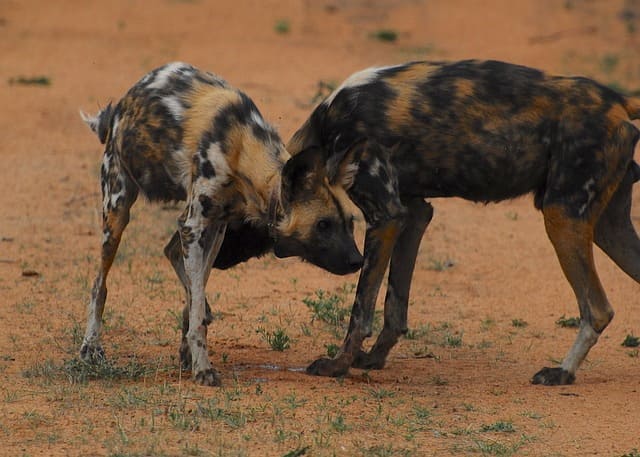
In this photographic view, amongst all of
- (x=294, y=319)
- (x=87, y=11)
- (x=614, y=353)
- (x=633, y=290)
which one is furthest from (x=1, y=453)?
(x=87, y=11)

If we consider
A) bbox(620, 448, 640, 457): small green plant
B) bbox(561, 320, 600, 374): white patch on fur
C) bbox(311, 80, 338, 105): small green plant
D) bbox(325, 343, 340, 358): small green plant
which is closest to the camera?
bbox(620, 448, 640, 457): small green plant

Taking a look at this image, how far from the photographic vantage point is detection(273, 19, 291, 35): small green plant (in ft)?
54.6

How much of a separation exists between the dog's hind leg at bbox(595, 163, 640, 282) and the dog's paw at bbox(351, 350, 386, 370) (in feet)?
4.21

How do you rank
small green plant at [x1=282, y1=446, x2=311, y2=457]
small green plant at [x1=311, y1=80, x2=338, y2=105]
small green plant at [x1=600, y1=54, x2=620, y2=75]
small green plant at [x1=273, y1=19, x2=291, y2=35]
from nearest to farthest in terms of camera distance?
1. small green plant at [x1=282, y1=446, x2=311, y2=457]
2. small green plant at [x1=311, y1=80, x2=338, y2=105]
3. small green plant at [x1=600, y1=54, x2=620, y2=75]
4. small green plant at [x1=273, y1=19, x2=291, y2=35]

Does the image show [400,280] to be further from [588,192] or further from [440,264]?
[440,264]

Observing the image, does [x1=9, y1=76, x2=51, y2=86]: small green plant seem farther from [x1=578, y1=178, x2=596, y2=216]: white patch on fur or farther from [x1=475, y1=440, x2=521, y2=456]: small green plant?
[x1=475, y1=440, x2=521, y2=456]: small green plant

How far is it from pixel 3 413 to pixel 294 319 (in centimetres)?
259

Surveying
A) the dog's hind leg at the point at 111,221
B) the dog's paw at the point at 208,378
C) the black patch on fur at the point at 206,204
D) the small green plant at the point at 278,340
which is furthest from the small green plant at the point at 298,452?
the small green plant at the point at 278,340

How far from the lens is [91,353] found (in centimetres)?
610

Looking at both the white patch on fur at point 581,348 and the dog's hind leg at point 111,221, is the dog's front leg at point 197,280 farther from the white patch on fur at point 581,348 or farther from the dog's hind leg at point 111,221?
the white patch on fur at point 581,348

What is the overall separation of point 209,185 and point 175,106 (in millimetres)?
515

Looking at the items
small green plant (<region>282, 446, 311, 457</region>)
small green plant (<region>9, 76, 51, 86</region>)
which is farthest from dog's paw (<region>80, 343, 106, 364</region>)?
small green plant (<region>9, 76, 51, 86</region>)

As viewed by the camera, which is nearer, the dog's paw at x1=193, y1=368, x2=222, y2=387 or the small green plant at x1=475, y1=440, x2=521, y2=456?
the small green plant at x1=475, y1=440, x2=521, y2=456

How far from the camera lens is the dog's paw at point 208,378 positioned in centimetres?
558
